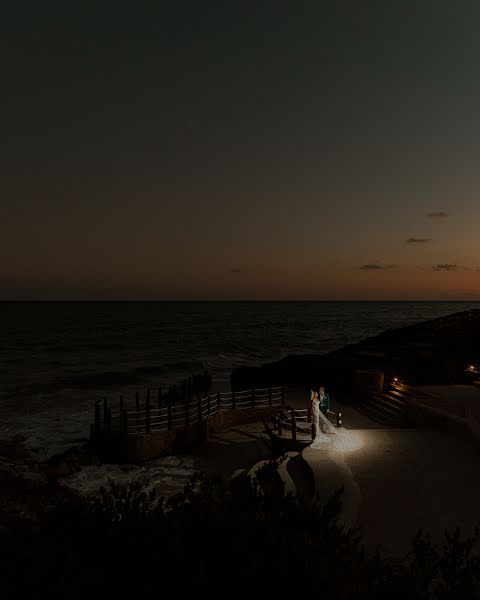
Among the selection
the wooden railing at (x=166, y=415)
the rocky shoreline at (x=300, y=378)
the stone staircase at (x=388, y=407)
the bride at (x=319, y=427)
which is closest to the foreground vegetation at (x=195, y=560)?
the rocky shoreline at (x=300, y=378)

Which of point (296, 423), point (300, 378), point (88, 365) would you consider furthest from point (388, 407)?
point (88, 365)

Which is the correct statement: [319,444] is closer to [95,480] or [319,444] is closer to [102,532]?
[95,480]

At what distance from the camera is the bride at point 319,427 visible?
1411 cm

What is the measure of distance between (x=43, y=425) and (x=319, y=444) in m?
16.6

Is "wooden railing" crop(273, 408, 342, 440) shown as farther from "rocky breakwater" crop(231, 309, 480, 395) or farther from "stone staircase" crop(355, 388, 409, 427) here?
"rocky breakwater" crop(231, 309, 480, 395)

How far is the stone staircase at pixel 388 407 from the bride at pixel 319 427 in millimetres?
3653

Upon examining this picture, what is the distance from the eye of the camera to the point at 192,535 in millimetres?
4691

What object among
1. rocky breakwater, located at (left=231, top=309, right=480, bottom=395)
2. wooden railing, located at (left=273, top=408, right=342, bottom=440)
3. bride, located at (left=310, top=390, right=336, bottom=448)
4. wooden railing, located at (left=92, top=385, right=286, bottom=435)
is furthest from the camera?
rocky breakwater, located at (left=231, top=309, right=480, bottom=395)

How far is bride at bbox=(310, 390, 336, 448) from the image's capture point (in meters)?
14.1

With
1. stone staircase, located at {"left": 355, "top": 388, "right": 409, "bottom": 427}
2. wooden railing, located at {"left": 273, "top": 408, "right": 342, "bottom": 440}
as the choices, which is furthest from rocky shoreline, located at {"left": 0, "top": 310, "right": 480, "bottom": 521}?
wooden railing, located at {"left": 273, "top": 408, "right": 342, "bottom": 440}

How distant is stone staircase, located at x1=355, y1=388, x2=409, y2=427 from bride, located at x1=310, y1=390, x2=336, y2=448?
365cm

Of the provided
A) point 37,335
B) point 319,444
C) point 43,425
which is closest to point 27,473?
point 43,425

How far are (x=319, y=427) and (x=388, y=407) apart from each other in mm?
5228

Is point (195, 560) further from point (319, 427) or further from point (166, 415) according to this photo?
point (166, 415)
